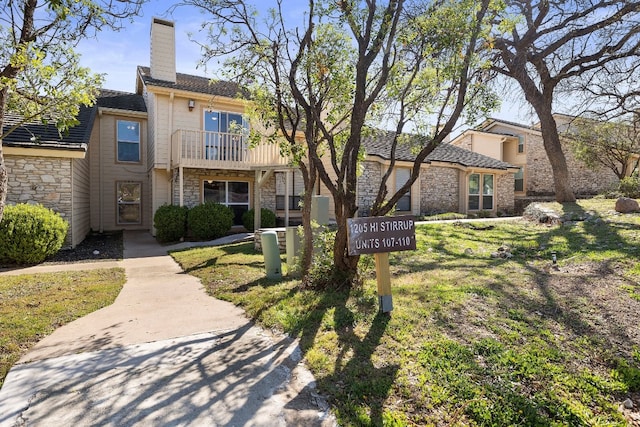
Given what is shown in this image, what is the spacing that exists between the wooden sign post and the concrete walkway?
1.23 metres

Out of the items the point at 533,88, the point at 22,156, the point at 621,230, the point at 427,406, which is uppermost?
the point at 533,88

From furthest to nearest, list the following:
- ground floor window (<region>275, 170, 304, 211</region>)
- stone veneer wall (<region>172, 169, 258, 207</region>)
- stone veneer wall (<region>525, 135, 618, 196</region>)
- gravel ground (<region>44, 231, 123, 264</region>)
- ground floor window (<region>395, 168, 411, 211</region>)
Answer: stone veneer wall (<region>525, 135, 618, 196</region>) < ground floor window (<region>395, 168, 411, 211</region>) < ground floor window (<region>275, 170, 304, 211</region>) < stone veneer wall (<region>172, 169, 258, 207</region>) < gravel ground (<region>44, 231, 123, 264</region>)

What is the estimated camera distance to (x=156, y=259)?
929cm

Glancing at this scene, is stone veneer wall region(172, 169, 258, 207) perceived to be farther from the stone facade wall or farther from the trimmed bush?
the stone facade wall

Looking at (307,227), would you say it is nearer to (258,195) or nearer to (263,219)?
(258,195)

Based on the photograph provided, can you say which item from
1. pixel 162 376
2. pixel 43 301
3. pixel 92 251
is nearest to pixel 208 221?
pixel 92 251

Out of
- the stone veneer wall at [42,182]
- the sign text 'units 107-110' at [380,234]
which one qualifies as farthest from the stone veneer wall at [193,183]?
the sign text 'units 107-110' at [380,234]

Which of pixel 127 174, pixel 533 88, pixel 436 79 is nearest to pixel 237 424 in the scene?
pixel 436 79

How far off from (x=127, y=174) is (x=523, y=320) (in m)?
15.8

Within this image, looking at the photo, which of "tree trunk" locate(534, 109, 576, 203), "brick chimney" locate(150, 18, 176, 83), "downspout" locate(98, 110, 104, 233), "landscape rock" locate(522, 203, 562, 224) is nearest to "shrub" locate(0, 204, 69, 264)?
"downspout" locate(98, 110, 104, 233)

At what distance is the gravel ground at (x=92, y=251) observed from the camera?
29.8 ft

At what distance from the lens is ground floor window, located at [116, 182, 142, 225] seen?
50.8ft

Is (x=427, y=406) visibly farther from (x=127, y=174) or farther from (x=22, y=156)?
(x=127, y=174)

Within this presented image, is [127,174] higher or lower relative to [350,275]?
higher
